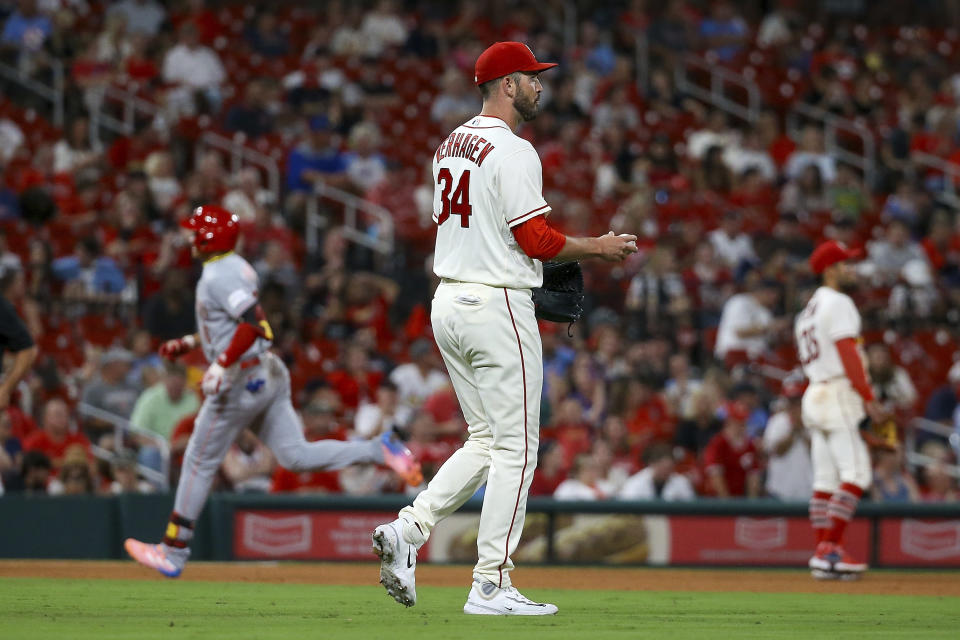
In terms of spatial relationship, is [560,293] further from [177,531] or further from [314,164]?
[314,164]

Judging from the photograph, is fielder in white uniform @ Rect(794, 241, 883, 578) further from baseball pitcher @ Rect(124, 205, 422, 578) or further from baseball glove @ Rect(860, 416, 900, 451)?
baseball pitcher @ Rect(124, 205, 422, 578)

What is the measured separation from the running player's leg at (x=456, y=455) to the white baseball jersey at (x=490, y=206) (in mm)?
183

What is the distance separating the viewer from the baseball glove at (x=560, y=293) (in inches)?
251

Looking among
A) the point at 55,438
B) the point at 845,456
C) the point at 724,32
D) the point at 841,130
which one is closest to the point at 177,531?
the point at 55,438

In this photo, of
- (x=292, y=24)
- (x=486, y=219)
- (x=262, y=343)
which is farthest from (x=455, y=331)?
(x=292, y=24)

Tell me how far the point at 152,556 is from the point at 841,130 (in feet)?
43.7

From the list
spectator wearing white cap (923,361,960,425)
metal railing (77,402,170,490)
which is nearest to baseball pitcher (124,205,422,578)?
metal railing (77,402,170,490)

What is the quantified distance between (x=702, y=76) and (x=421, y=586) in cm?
1310

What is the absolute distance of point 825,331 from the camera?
9.54 metres

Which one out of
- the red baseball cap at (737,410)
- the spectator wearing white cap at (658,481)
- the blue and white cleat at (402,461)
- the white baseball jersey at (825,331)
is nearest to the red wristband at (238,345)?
the blue and white cleat at (402,461)

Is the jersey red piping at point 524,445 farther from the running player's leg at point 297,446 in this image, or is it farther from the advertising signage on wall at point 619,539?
the advertising signage on wall at point 619,539

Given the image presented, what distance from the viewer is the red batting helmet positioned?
28.0ft

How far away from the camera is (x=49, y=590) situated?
755 centimetres

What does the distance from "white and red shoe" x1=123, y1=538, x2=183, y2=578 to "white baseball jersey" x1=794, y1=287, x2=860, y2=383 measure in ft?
13.9
